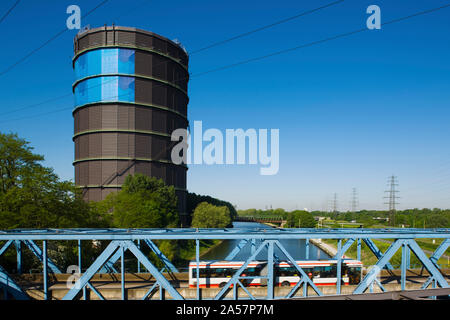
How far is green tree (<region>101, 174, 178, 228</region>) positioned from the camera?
99.6 ft

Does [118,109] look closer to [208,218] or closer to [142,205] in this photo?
[142,205]

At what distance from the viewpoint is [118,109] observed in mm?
46062

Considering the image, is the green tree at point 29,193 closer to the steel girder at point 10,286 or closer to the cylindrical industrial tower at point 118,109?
the steel girder at point 10,286

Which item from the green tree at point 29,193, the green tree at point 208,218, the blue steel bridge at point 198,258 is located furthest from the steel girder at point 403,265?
the green tree at point 208,218

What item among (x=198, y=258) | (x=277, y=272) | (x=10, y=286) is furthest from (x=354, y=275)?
(x=10, y=286)

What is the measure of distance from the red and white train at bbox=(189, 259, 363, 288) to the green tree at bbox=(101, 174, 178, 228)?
61.0ft

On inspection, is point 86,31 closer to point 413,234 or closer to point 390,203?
point 413,234

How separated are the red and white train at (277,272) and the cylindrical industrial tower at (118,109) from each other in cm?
3608

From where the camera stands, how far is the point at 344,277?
50.6 feet

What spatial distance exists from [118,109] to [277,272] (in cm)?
4231

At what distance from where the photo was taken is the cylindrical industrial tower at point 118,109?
151 ft

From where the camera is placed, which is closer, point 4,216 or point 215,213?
point 4,216
